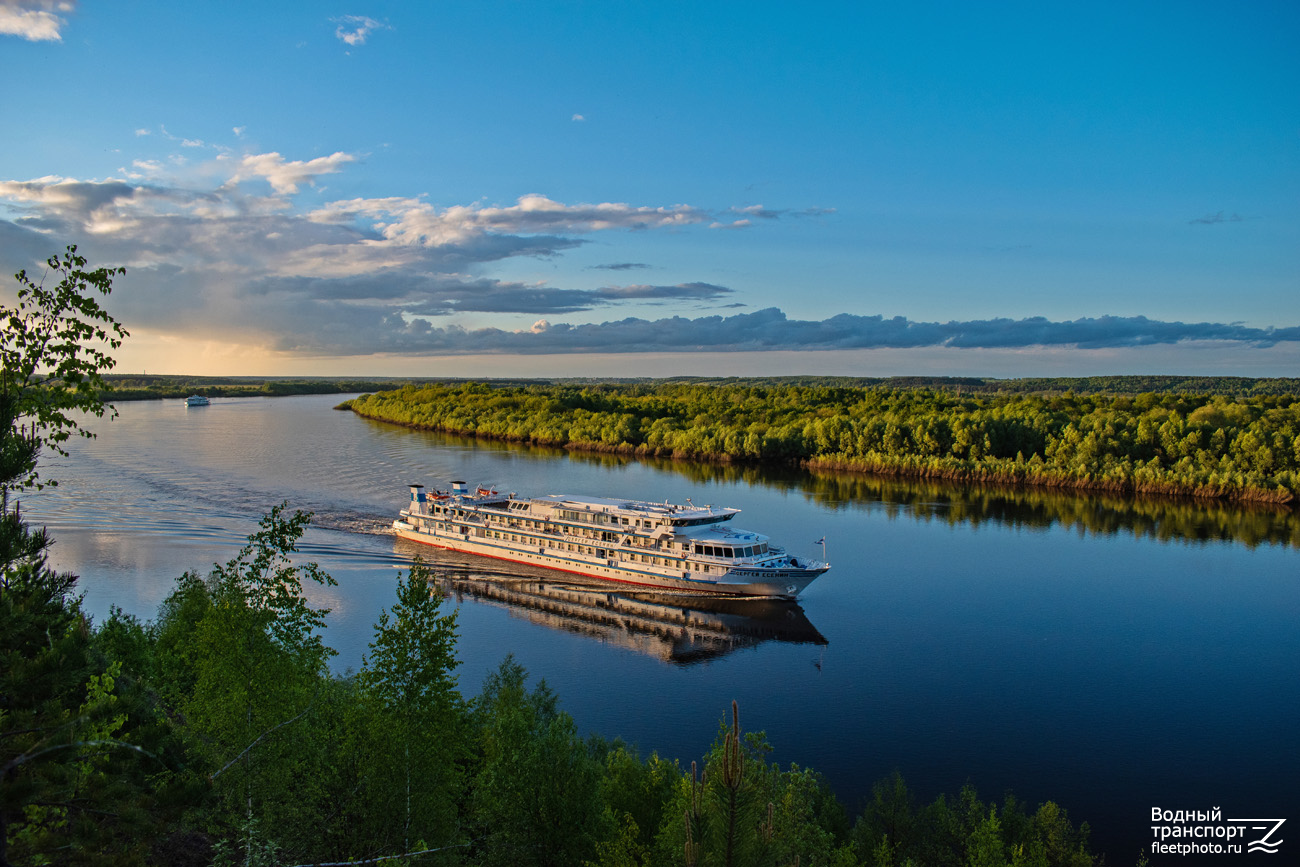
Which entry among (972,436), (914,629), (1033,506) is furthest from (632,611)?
(972,436)

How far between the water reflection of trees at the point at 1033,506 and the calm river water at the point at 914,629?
1.39 ft

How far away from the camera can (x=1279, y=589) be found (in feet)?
136

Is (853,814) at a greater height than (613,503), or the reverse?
(613,503)

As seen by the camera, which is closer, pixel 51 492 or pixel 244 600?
pixel 244 600

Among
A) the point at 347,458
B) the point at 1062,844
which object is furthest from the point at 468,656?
the point at 347,458

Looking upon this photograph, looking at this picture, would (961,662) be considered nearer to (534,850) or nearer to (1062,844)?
(1062,844)

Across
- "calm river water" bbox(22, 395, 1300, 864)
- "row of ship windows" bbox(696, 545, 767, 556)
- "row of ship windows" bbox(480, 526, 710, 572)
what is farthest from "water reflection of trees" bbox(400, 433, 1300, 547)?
"row of ship windows" bbox(480, 526, 710, 572)

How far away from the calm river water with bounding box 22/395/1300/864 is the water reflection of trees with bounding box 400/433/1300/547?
1.39ft

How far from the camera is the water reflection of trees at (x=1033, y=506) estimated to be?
5550cm

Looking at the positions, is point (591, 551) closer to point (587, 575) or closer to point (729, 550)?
point (587, 575)

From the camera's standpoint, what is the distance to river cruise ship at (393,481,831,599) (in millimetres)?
40250

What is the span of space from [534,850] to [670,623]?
23.6 metres

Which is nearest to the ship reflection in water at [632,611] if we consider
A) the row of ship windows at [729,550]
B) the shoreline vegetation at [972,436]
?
the row of ship windows at [729,550]

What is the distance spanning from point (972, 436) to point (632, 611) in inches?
2276
